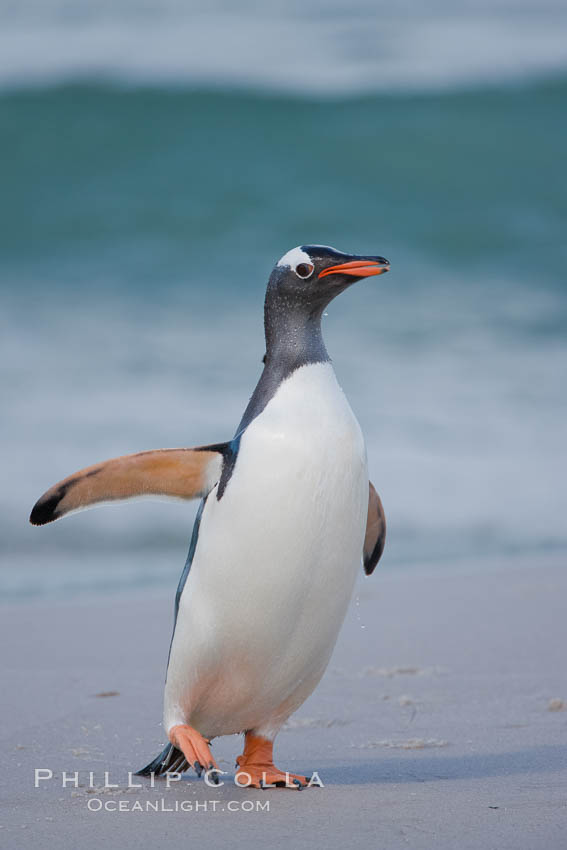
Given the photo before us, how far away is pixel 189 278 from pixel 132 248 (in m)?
1.02

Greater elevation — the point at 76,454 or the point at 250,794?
the point at 76,454

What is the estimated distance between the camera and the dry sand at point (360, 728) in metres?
2.44

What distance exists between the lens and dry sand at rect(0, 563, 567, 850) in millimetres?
2438

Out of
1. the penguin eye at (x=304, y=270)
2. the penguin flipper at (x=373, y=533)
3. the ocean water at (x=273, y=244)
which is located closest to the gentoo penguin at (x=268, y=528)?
the penguin eye at (x=304, y=270)

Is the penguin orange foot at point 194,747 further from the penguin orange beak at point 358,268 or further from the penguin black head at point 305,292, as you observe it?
the penguin orange beak at point 358,268

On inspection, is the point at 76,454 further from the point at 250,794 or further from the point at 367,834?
the point at 367,834

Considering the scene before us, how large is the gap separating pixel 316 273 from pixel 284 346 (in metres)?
0.20

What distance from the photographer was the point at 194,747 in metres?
2.90

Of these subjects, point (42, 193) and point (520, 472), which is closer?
point (520, 472)

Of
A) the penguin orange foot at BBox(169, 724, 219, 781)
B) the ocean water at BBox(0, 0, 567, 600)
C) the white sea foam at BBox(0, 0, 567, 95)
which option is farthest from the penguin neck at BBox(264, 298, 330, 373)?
the white sea foam at BBox(0, 0, 567, 95)

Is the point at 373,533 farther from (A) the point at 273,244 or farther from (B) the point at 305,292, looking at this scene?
(A) the point at 273,244

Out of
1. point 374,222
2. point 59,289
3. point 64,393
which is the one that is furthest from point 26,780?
point 374,222

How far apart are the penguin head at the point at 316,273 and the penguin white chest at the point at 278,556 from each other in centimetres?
19

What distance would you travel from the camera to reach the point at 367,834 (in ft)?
7.71
